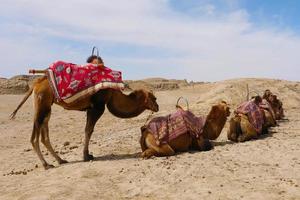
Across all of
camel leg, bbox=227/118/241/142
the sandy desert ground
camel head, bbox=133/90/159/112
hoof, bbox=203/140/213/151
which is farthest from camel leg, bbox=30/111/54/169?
camel leg, bbox=227/118/241/142

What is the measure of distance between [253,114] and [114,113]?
343 cm

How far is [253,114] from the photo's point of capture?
11.5 metres

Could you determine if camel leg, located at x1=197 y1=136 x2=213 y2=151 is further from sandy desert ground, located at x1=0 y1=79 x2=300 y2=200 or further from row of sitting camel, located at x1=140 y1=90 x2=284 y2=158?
sandy desert ground, located at x1=0 y1=79 x2=300 y2=200


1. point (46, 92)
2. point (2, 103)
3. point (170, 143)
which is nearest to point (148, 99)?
point (170, 143)

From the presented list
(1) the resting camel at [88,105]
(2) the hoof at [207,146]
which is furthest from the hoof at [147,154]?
(2) the hoof at [207,146]

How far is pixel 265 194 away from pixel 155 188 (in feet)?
5.63

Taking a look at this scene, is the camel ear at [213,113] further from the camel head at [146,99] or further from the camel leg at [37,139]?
the camel leg at [37,139]

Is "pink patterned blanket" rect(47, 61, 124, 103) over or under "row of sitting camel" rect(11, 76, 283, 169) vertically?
over

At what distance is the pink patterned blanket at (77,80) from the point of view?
9.67m

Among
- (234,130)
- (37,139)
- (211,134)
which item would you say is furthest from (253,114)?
(37,139)

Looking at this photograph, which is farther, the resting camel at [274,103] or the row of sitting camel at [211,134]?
the resting camel at [274,103]

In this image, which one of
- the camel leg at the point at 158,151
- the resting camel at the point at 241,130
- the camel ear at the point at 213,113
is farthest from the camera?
the resting camel at the point at 241,130

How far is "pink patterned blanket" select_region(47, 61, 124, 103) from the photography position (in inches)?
381

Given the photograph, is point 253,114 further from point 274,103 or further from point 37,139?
point 37,139
